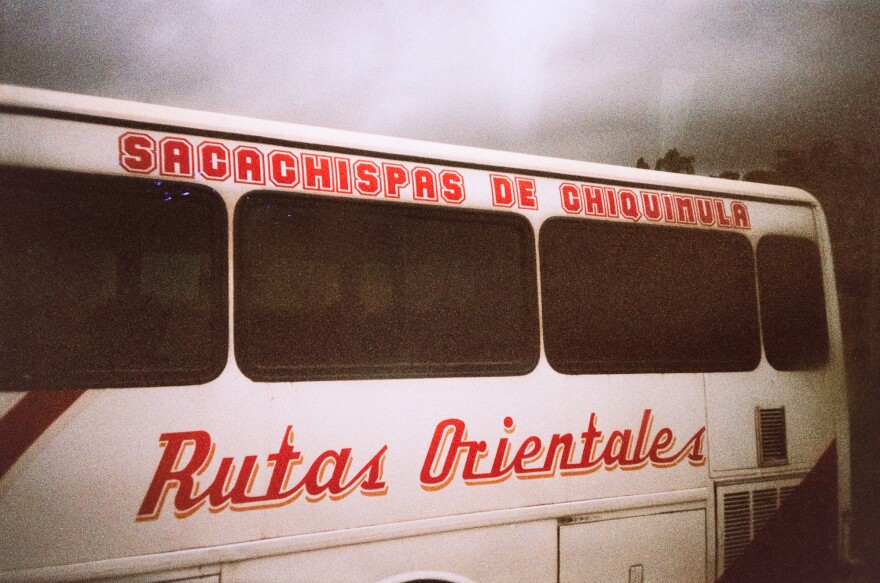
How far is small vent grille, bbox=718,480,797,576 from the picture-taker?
4203 mm

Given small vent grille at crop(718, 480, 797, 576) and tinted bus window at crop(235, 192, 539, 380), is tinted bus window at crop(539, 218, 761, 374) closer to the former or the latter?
tinted bus window at crop(235, 192, 539, 380)

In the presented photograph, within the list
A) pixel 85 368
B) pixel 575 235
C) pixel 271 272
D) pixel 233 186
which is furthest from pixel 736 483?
pixel 85 368

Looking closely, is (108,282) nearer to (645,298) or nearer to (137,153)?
(137,153)

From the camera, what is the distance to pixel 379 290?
3.39m

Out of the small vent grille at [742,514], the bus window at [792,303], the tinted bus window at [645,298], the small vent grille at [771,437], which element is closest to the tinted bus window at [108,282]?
the tinted bus window at [645,298]

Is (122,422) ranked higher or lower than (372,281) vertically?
lower

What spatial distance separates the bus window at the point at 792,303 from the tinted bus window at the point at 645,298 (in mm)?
139

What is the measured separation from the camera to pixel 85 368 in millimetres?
2732

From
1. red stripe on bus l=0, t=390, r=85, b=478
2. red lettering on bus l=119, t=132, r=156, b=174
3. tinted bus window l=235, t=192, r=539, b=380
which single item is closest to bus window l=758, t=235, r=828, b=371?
tinted bus window l=235, t=192, r=539, b=380

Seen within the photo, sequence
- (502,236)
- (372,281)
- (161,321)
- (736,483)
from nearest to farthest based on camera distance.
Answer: (161,321) < (372,281) < (502,236) < (736,483)

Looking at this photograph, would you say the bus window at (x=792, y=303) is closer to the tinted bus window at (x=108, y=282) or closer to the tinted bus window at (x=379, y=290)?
the tinted bus window at (x=379, y=290)

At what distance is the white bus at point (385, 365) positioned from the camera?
2723 mm

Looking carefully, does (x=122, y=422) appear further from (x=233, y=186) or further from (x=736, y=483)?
(x=736, y=483)

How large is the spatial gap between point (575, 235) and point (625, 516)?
1738 mm
